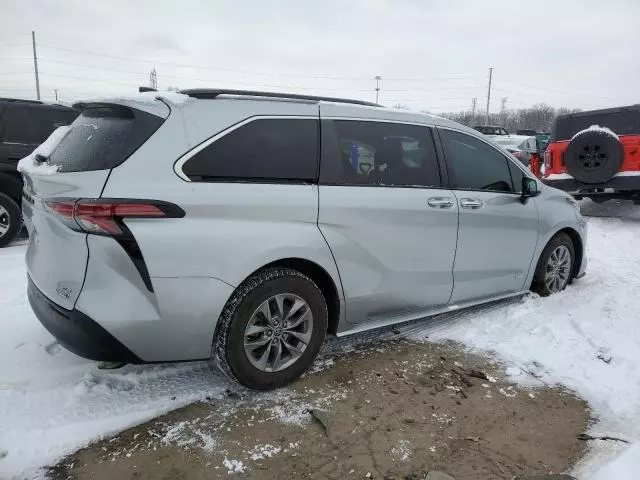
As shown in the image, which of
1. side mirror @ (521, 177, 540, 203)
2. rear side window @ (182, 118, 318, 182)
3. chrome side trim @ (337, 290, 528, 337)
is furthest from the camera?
side mirror @ (521, 177, 540, 203)

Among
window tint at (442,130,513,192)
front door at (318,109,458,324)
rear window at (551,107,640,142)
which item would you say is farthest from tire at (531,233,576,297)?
rear window at (551,107,640,142)

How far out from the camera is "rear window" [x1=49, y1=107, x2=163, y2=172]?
2.67 meters

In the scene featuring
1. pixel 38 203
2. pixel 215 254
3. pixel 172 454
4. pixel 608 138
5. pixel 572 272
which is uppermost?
pixel 608 138

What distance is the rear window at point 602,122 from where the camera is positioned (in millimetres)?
8766

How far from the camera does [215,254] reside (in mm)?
2746

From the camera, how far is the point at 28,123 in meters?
6.82

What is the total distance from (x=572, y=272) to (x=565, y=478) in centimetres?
335

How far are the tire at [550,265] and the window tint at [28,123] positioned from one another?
6.42 m

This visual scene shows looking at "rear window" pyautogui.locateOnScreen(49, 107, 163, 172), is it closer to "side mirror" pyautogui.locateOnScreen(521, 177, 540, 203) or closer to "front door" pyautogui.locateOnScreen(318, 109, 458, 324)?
"front door" pyautogui.locateOnScreen(318, 109, 458, 324)

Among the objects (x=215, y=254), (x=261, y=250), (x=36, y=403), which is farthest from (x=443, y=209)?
(x=36, y=403)

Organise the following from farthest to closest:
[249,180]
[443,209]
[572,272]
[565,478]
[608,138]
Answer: [608,138], [572,272], [443,209], [249,180], [565,478]

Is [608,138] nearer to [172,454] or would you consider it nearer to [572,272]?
[572,272]

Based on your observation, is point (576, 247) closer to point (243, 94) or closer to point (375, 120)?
point (375, 120)

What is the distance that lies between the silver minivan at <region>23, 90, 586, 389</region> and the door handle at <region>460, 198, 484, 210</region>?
1 centimetres
